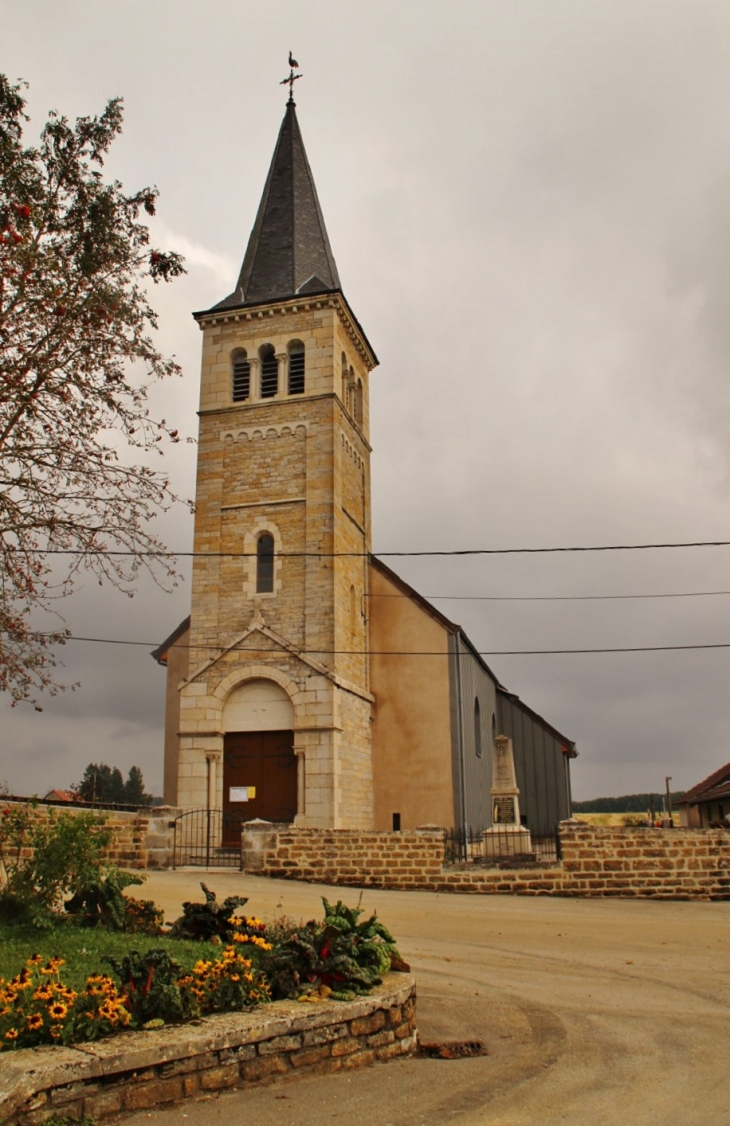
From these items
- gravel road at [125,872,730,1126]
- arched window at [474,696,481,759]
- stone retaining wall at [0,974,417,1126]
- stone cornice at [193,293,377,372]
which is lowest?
gravel road at [125,872,730,1126]

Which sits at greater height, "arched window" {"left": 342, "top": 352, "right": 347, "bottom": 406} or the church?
"arched window" {"left": 342, "top": 352, "right": 347, "bottom": 406}

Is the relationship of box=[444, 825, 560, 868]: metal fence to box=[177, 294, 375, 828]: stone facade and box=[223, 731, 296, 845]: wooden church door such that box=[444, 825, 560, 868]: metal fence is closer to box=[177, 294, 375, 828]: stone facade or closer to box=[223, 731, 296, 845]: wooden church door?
box=[177, 294, 375, 828]: stone facade

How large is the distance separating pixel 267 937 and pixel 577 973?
392 centimetres

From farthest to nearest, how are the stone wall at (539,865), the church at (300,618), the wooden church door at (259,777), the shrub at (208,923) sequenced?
the church at (300,618) < the wooden church door at (259,777) < the stone wall at (539,865) < the shrub at (208,923)

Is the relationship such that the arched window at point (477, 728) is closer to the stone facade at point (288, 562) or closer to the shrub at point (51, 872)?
the stone facade at point (288, 562)

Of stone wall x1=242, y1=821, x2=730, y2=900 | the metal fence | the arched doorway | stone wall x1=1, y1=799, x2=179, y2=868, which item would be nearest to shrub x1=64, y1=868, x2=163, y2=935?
stone wall x1=242, y1=821, x2=730, y2=900

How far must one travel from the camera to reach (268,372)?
26.1 m

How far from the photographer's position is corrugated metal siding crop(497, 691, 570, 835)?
36.9 m

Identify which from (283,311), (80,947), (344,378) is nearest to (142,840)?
(80,947)

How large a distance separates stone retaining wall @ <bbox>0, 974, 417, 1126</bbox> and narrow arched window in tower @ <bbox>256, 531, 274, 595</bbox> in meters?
17.3

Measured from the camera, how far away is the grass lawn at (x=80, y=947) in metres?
6.54

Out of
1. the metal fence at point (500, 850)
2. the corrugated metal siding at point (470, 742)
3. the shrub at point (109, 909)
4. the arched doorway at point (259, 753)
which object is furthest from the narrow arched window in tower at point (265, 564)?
the shrub at point (109, 909)

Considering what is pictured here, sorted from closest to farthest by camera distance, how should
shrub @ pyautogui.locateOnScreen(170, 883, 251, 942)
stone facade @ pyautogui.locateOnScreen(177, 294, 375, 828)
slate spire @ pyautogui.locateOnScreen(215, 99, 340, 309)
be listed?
1. shrub @ pyautogui.locateOnScreen(170, 883, 251, 942)
2. stone facade @ pyautogui.locateOnScreen(177, 294, 375, 828)
3. slate spire @ pyautogui.locateOnScreen(215, 99, 340, 309)

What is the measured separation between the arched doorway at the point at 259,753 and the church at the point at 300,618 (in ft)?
0.12
